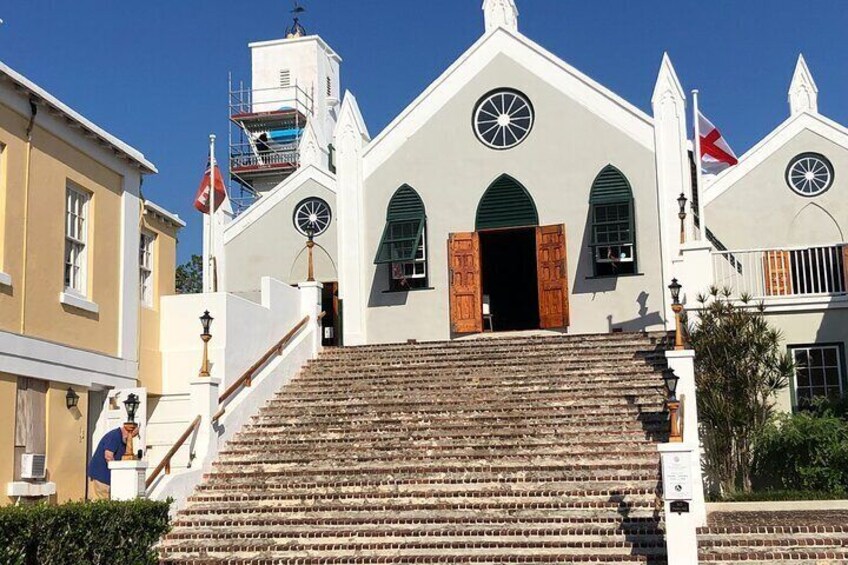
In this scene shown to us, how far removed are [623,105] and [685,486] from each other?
13070 millimetres

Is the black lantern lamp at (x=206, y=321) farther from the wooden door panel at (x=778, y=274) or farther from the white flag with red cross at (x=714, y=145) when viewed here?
the white flag with red cross at (x=714, y=145)

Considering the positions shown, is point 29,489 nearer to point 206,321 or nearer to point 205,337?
point 205,337

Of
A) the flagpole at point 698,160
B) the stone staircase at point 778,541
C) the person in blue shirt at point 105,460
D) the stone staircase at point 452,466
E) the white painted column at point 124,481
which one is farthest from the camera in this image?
the flagpole at point 698,160

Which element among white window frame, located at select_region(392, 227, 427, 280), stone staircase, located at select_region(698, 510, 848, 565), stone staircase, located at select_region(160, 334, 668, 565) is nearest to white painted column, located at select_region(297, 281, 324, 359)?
stone staircase, located at select_region(160, 334, 668, 565)

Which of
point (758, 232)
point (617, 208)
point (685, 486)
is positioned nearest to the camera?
point (685, 486)

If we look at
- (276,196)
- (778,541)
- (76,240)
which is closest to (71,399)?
(76,240)

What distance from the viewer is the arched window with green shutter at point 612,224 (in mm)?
22578

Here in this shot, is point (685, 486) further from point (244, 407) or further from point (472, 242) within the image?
point (472, 242)

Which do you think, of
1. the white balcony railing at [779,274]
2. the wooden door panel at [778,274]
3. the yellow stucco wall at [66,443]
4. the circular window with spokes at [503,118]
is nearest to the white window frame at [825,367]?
the white balcony railing at [779,274]

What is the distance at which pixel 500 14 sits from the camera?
24.7m

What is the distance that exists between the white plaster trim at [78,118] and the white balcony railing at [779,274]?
1040 centimetres

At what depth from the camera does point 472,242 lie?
77.4 feet

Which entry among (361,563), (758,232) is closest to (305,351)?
(361,563)

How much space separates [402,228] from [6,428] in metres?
11.9
